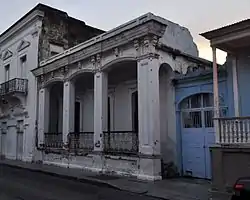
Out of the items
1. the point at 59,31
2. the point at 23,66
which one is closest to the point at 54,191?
the point at 59,31

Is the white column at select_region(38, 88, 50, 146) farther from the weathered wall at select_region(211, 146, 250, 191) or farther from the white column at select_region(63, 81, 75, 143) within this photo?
the weathered wall at select_region(211, 146, 250, 191)

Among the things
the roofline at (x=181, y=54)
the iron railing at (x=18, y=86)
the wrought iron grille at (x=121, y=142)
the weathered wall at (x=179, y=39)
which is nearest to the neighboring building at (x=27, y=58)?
the iron railing at (x=18, y=86)

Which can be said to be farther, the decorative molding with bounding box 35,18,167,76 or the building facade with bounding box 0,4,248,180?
the decorative molding with bounding box 35,18,167,76

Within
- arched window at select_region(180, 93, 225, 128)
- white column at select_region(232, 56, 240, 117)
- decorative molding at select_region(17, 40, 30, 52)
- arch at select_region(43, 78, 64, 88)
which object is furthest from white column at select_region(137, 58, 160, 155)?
decorative molding at select_region(17, 40, 30, 52)

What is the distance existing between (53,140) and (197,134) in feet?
28.4

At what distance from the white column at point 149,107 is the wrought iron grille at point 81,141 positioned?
352 centimetres

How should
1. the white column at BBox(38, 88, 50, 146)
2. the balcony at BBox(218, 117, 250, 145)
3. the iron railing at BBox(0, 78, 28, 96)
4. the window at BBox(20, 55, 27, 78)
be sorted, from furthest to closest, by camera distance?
the window at BBox(20, 55, 27, 78) → the iron railing at BBox(0, 78, 28, 96) → the white column at BBox(38, 88, 50, 146) → the balcony at BBox(218, 117, 250, 145)

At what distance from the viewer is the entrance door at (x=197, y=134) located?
464 inches

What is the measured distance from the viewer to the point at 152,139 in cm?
1158

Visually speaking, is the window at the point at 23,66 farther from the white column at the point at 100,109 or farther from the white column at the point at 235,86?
the white column at the point at 235,86

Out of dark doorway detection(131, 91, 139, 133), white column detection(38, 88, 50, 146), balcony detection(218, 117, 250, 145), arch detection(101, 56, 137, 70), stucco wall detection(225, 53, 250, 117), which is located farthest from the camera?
white column detection(38, 88, 50, 146)

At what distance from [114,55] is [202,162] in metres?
5.60

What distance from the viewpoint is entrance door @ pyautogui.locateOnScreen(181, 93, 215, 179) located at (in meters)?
11.8

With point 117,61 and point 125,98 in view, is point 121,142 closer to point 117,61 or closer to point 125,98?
point 117,61
